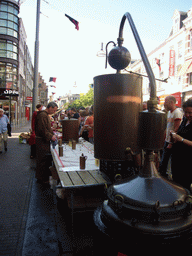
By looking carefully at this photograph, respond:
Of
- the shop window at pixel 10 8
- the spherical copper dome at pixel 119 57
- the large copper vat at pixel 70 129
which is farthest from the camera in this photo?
the shop window at pixel 10 8

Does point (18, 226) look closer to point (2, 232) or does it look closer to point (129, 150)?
point (2, 232)

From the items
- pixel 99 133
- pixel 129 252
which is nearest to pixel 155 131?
pixel 99 133

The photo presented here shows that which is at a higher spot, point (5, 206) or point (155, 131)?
point (155, 131)

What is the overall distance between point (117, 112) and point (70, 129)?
381 cm

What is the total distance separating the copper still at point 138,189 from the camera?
4.37 feet

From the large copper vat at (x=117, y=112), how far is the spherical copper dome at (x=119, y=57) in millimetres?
235

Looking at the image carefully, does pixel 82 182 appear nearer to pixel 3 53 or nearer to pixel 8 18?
pixel 3 53

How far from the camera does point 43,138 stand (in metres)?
5.33

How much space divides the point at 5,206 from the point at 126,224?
361 cm

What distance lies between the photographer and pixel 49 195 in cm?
491

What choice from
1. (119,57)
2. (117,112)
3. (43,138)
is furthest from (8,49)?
(117,112)

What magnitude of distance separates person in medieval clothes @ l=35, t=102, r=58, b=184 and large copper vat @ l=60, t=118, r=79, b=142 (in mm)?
303

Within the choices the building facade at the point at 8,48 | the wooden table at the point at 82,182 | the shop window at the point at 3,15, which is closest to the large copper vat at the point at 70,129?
the wooden table at the point at 82,182

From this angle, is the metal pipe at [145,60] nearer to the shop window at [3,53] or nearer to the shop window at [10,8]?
the shop window at [3,53]
